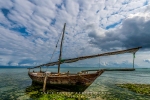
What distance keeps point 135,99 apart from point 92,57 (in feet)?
27.0

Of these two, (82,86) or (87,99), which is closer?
(87,99)

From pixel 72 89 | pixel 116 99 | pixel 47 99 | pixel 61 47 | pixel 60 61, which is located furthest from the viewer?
pixel 61 47

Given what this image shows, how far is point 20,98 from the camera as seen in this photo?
17.8 m

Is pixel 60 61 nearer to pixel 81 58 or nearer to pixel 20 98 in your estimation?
pixel 81 58

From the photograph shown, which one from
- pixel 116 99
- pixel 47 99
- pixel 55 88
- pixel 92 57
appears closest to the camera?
pixel 47 99

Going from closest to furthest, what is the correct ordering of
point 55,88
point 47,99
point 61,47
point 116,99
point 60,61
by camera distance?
point 47,99 < point 116,99 < point 55,88 < point 60,61 < point 61,47

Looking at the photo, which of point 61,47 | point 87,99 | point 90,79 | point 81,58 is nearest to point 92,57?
point 81,58

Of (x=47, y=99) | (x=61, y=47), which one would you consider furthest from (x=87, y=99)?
(x=61, y=47)

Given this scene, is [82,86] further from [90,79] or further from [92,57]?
[92,57]

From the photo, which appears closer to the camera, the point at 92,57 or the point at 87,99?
the point at 87,99

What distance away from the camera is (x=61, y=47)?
28.2 meters

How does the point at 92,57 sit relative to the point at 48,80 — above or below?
above

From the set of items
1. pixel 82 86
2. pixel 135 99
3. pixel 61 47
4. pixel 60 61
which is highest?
pixel 61 47

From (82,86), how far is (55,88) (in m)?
4.93
